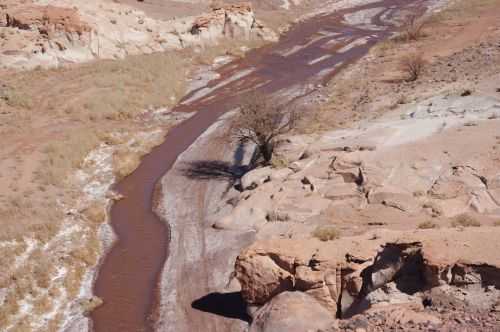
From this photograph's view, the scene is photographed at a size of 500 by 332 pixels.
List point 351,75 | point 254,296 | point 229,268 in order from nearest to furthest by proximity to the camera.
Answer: point 254,296
point 229,268
point 351,75

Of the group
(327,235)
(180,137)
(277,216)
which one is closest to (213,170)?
(180,137)

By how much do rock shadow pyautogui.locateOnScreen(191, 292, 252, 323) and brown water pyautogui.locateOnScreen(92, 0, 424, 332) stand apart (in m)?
2.26

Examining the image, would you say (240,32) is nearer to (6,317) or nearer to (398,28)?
(398,28)

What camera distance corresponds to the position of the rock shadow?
2361 cm

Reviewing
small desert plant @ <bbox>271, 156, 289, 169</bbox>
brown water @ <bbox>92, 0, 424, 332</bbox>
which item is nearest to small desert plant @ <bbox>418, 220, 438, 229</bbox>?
small desert plant @ <bbox>271, 156, 289, 169</bbox>

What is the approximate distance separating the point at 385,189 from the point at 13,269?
59.9 feet

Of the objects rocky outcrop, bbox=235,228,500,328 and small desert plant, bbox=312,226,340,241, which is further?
small desert plant, bbox=312,226,340,241

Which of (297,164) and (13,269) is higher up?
(297,164)

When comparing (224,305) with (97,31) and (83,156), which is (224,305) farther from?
(97,31)

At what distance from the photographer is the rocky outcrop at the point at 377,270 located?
648 inches

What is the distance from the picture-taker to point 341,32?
7581 centimetres

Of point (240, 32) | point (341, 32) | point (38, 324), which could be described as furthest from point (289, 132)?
point (341, 32)

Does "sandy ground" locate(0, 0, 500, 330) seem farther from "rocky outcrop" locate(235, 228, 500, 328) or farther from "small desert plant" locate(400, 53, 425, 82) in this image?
"rocky outcrop" locate(235, 228, 500, 328)

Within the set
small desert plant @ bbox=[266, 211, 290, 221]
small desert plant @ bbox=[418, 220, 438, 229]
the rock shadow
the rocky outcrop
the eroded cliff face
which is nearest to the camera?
the rocky outcrop
